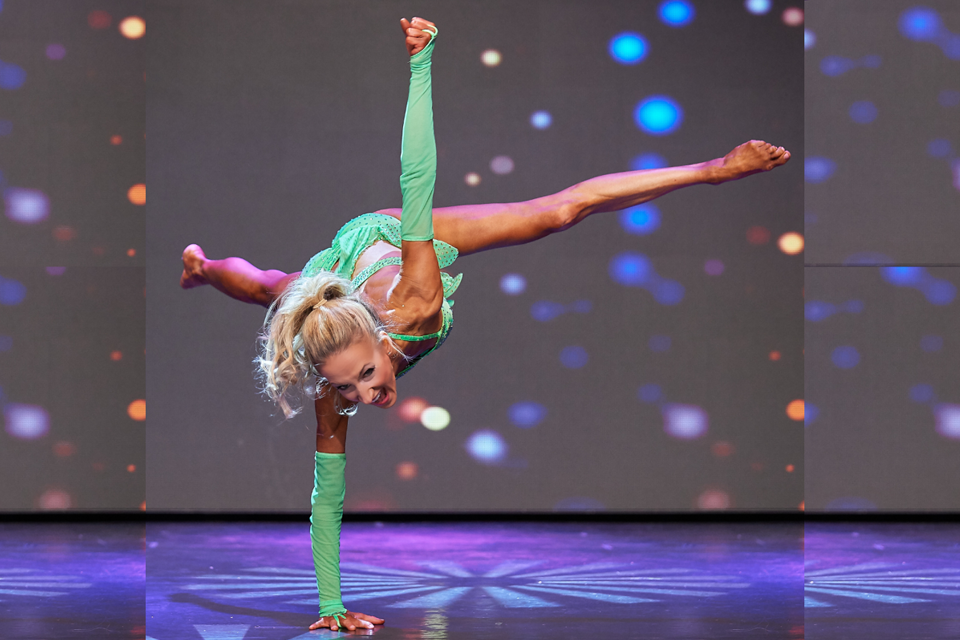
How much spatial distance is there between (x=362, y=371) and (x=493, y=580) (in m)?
1.35

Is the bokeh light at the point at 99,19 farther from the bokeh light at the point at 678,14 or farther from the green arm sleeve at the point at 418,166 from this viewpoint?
the green arm sleeve at the point at 418,166

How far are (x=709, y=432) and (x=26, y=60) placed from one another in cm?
360

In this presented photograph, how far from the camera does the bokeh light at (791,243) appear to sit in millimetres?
4758

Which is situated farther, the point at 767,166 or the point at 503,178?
the point at 503,178

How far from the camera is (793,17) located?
4738mm

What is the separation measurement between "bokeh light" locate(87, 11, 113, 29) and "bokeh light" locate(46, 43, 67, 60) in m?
0.20

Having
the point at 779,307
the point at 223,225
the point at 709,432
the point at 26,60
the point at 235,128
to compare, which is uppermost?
the point at 26,60

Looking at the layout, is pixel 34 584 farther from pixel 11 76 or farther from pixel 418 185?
pixel 11 76

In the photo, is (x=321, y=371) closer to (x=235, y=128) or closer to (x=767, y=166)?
(x=767, y=166)

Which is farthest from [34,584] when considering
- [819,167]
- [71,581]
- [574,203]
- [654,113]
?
[819,167]

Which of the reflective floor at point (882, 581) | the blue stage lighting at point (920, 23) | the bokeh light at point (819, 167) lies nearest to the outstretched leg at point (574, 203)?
the reflective floor at point (882, 581)

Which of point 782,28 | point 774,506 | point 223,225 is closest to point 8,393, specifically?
point 223,225

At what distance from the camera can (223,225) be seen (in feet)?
15.7

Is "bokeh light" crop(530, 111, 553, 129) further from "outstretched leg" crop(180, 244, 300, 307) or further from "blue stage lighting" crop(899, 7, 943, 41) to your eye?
"outstretched leg" crop(180, 244, 300, 307)
